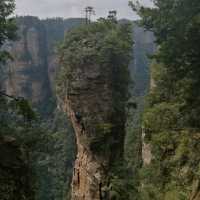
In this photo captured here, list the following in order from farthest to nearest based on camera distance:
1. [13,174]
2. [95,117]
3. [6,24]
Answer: [95,117]
[6,24]
[13,174]

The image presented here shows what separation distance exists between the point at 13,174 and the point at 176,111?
572cm

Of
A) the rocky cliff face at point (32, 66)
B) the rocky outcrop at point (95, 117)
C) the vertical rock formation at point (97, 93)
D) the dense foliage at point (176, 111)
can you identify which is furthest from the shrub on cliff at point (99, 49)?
the rocky cliff face at point (32, 66)

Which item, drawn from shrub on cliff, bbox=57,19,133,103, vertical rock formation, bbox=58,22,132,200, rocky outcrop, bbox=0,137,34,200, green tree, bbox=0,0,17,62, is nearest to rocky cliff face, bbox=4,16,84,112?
shrub on cliff, bbox=57,19,133,103

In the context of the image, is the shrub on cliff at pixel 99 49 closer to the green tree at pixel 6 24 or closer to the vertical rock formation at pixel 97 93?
the vertical rock formation at pixel 97 93

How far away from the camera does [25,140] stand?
12.7m

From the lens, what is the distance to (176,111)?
12594 millimetres

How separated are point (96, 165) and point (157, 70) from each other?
286 inches

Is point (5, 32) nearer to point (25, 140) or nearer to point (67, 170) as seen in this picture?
point (25, 140)

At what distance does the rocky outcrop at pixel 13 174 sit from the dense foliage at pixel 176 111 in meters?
3.84

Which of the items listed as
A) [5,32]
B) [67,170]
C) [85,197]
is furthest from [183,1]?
[67,170]

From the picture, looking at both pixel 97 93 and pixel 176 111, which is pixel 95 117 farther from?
pixel 176 111

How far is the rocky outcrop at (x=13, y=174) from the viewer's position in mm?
8711

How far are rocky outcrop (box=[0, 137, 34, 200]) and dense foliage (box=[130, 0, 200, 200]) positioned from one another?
151 inches

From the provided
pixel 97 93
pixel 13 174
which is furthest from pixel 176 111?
pixel 97 93
